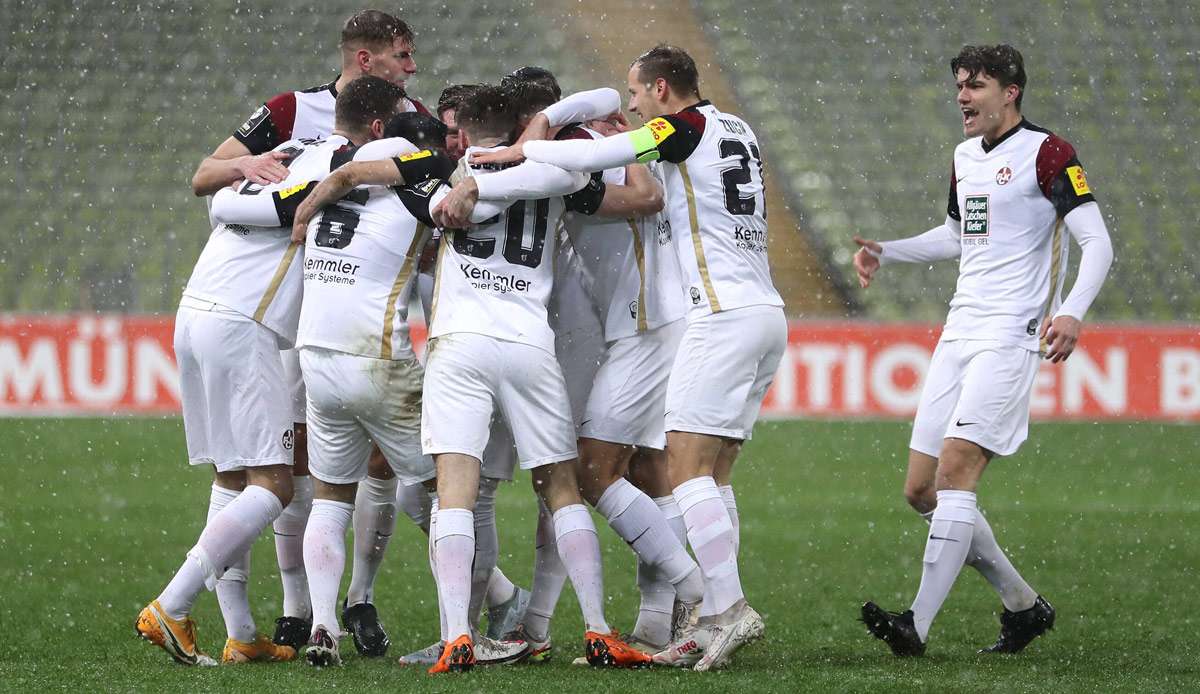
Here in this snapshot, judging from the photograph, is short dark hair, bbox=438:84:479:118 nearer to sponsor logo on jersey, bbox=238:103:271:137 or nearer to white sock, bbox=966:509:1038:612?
sponsor logo on jersey, bbox=238:103:271:137

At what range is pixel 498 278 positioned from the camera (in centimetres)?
510

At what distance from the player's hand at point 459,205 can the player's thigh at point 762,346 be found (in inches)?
41.3

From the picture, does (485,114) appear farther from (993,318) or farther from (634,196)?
(993,318)

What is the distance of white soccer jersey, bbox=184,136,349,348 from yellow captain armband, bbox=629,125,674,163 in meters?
1.14

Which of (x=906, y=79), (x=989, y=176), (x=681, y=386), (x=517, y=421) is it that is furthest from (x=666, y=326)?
(x=906, y=79)

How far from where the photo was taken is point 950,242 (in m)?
6.20

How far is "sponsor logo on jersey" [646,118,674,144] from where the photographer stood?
511cm

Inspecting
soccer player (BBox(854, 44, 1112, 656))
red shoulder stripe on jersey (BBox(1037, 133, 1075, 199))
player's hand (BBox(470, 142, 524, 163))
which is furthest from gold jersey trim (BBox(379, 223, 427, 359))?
red shoulder stripe on jersey (BBox(1037, 133, 1075, 199))

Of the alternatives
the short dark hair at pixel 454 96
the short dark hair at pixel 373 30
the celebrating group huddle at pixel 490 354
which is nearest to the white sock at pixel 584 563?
the celebrating group huddle at pixel 490 354

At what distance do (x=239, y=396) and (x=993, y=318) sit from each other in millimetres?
2783

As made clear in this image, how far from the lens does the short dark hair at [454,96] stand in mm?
5402

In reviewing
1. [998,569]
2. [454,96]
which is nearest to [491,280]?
[454,96]

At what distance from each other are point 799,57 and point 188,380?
15386 millimetres

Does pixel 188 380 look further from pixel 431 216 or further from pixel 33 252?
pixel 33 252
